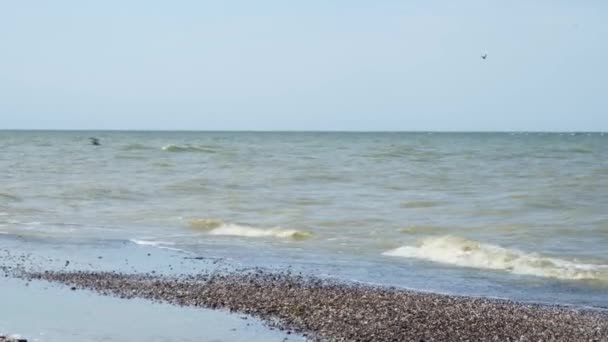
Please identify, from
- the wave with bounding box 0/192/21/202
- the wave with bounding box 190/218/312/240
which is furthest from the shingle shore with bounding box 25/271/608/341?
the wave with bounding box 0/192/21/202

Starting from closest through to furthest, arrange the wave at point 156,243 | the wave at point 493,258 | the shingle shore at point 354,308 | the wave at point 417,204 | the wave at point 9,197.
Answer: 1. the shingle shore at point 354,308
2. the wave at point 493,258
3. the wave at point 156,243
4. the wave at point 417,204
5. the wave at point 9,197

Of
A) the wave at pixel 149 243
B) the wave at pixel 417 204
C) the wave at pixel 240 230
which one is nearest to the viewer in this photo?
the wave at pixel 149 243

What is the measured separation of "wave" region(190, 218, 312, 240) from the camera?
24.3 meters

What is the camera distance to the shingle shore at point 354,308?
12336 mm

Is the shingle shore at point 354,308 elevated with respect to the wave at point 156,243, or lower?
elevated

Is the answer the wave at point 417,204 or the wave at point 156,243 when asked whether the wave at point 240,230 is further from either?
the wave at point 417,204

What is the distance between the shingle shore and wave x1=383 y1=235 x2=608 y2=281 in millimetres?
3938

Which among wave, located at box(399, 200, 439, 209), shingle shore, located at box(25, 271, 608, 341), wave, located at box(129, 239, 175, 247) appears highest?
wave, located at box(399, 200, 439, 209)

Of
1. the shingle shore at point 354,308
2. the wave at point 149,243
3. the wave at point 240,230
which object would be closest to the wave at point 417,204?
the wave at point 240,230

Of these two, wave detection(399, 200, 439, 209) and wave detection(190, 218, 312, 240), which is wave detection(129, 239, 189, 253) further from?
wave detection(399, 200, 439, 209)

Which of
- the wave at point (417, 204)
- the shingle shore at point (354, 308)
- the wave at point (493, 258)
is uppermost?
the wave at point (417, 204)

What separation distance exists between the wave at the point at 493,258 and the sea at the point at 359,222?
0.13ft

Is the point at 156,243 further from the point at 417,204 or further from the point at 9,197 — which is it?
the point at 9,197

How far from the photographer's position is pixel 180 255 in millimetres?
20078
